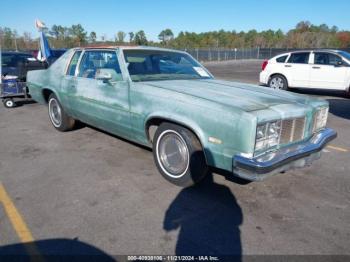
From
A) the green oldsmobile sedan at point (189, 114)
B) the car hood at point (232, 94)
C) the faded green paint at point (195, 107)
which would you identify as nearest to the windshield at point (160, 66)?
the green oldsmobile sedan at point (189, 114)

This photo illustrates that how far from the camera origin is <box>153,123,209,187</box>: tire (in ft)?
11.0

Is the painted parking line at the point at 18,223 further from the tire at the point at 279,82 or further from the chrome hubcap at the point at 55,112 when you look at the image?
the tire at the point at 279,82

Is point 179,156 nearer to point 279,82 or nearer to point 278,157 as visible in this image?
point 278,157

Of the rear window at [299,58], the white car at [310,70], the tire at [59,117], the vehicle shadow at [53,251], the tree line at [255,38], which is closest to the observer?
the vehicle shadow at [53,251]

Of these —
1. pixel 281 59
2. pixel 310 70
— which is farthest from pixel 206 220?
pixel 281 59

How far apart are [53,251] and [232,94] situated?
242 cm

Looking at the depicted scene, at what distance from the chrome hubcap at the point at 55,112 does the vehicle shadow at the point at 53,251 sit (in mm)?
3570

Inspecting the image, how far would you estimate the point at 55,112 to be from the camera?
236 inches

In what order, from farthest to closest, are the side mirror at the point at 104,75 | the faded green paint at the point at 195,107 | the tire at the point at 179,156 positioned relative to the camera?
1. the side mirror at the point at 104,75
2. the tire at the point at 179,156
3. the faded green paint at the point at 195,107

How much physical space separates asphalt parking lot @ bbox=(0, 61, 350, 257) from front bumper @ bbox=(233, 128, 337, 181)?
447mm

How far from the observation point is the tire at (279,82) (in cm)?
1138

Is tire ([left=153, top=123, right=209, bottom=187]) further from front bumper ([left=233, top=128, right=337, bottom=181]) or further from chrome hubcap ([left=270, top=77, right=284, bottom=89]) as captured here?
chrome hubcap ([left=270, top=77, right=284, bottom=89])

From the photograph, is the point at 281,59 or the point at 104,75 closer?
the point at 104,75

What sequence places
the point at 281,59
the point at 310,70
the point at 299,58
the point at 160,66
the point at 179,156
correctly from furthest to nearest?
the point at 281,59, the point at 299,58, the point at 310,70, the point at 160,66, the point at 179,156
